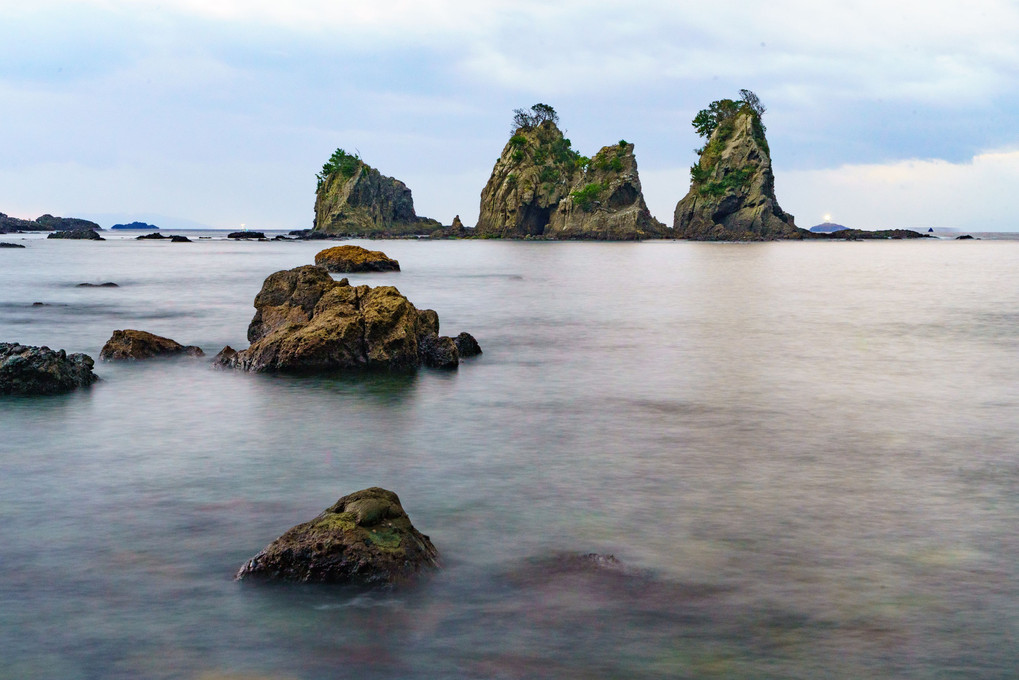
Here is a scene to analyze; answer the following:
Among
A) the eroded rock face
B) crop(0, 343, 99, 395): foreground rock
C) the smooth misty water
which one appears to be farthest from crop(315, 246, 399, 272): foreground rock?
the eroded rock face

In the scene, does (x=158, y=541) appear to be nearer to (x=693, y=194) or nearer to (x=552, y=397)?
(x=552, y=397)

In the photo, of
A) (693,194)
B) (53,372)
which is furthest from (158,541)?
(693,194)

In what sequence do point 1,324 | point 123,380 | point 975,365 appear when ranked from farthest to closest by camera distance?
point 1,324 < point 975,365 < point 123,380

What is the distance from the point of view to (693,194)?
15900 cm

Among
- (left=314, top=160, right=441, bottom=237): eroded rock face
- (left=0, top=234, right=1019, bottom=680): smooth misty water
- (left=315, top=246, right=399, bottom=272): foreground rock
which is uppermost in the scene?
(left=314, top=160, right=441, bottom=237): eroded rock face

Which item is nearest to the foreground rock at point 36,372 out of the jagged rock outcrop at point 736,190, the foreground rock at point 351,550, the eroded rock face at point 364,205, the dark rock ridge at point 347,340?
the dark rock ridge at point 347,340

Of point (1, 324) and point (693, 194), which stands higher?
point (693, 194)

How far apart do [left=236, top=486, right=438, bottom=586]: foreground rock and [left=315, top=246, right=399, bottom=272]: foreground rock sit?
41.2 metres

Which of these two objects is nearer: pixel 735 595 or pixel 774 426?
pixel 735 595

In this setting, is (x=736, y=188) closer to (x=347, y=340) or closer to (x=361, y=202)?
(x=361, y=202)

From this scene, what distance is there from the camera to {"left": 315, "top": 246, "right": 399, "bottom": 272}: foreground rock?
4700 centimetres

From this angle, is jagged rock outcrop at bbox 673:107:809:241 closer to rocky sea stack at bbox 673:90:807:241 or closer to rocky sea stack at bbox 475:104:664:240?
rocky sea stack at bbox 673:90:807:241

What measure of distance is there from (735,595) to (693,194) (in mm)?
158303

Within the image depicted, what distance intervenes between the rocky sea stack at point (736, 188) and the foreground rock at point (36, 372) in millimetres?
142711
